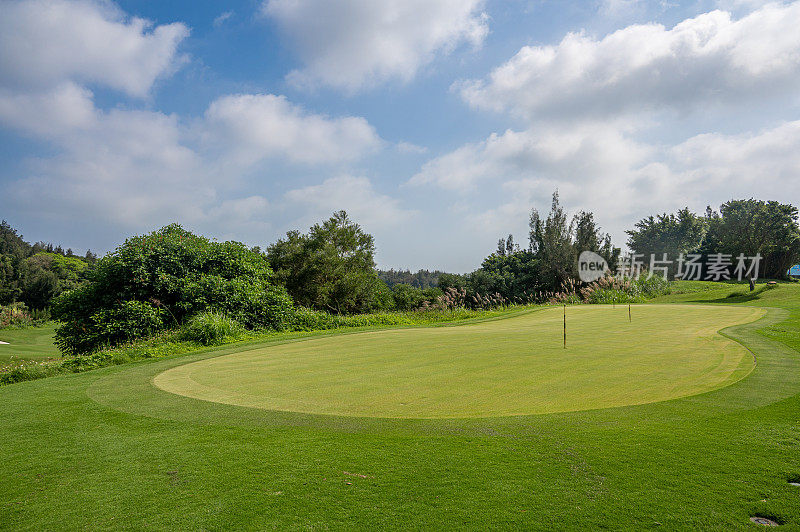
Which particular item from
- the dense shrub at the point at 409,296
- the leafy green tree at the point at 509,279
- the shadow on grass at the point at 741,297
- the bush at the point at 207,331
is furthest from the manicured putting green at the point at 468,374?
the dense shrub at the point at 409,296

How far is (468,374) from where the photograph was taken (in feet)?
23.9

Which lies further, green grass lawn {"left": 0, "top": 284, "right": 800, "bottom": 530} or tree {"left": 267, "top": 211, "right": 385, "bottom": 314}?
tree {"left": 267, "top": 211, "right": 385, "bottom": 314}

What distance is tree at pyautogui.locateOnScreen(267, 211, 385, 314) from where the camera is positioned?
32.8 m

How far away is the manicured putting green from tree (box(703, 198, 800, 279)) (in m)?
44.3

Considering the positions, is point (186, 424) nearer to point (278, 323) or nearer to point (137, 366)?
point (137, 366)

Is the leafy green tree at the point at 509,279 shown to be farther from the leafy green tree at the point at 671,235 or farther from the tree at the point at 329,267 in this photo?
the leafy green tree at the point at 671,235

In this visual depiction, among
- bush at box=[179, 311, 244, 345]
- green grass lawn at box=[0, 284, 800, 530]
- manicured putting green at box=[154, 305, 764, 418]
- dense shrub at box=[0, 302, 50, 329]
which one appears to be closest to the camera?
green grass lawn at box=[0, 284, 800, 530]

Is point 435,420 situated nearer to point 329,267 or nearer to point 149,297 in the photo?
point 149,297

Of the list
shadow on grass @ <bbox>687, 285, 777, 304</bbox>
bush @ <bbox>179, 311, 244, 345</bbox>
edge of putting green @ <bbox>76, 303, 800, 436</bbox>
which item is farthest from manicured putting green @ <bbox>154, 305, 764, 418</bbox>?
shadow on grass @ <bbox>687, 285, 777, 304</bbox>

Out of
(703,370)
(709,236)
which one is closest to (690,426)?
(703,370)

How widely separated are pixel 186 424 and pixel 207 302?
518 inches

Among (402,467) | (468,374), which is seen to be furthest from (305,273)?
(402,467)

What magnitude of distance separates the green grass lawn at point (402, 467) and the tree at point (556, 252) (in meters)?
33.9

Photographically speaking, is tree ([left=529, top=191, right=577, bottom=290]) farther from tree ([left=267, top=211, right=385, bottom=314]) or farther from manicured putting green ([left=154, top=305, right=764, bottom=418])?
manicured putting green ([left=154, top=305, right=764, bottom=418])
